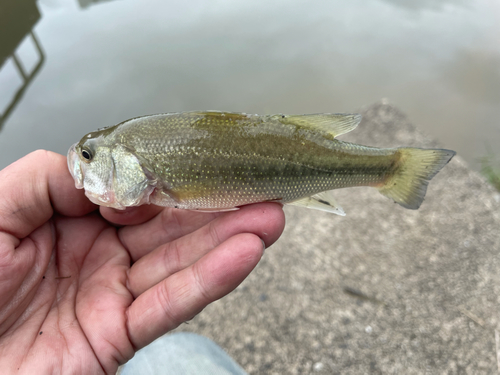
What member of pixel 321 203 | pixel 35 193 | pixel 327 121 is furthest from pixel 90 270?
pixel 327 121

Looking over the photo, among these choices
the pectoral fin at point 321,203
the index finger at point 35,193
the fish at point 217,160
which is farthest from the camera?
the pectoral fin at point 321,203

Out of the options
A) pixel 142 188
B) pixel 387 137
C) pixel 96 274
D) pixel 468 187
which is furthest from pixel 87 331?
pixel 387 137

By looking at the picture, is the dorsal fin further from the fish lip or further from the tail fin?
the fish lip

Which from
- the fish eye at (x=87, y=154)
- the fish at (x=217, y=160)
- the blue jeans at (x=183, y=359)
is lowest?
the blue jeans at (x=183, y=359)

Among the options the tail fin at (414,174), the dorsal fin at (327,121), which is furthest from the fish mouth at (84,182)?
the tail fin at (414,174)

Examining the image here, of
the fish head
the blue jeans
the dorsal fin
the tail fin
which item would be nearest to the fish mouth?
the fish head

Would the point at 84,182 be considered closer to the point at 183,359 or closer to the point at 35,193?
the point at 35,193

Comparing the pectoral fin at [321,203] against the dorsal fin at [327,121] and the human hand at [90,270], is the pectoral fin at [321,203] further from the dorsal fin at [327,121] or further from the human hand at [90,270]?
the dorsal fin at [327,121]

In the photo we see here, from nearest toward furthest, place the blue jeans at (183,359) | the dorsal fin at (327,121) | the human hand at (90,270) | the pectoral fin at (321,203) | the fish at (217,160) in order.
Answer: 1. the human hand at (90,270)
2. the fish at (217,160)
3. the dorsal fin at (327,121)
4. the pectoral fin at (321,203)
5. the blue jeans at (183,359)
